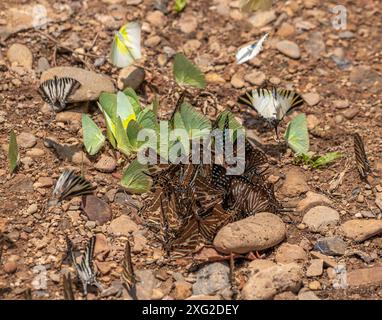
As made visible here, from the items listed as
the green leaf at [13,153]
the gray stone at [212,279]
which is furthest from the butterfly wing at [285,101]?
the green leaf at [13,153]

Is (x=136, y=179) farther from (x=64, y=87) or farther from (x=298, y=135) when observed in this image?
(x=298, y=135)

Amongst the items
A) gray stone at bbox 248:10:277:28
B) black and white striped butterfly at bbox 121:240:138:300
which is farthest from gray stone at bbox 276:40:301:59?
black and white striped butterfly at bbox 121:240:138:300

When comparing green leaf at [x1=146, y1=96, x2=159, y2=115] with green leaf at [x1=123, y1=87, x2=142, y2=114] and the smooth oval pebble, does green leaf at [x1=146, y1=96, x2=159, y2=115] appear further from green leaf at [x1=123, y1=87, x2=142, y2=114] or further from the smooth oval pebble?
the smooth oval pebble

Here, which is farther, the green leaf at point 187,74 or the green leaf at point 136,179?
the green leaf at point 187,74

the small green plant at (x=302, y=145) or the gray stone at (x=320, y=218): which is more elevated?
the small green plant at (x=302, y=145)

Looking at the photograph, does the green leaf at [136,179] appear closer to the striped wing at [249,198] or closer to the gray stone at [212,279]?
the striped wing at [249,198]

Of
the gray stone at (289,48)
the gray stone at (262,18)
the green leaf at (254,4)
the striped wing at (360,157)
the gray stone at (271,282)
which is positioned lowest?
the gray stone at (271,282)
